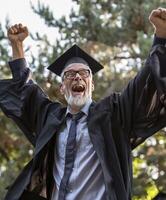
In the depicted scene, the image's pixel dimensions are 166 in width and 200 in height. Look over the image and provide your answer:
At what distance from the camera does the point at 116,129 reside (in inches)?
134

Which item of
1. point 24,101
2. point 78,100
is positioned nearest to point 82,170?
point 78,100

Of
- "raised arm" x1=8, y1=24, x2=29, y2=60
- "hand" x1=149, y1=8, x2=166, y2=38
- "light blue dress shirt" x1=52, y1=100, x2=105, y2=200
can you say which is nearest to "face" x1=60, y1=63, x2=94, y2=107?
"light blue dress shirt" x1=52, y1=100, x2=105, y2=200

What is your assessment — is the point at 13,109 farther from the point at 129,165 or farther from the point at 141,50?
the point at 141,50

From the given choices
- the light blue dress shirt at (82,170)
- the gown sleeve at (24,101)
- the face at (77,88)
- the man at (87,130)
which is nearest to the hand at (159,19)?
the man at (87,130)

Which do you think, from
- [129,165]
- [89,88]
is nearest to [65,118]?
[89,88]

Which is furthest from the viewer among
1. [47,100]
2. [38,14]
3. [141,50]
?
[38,14]

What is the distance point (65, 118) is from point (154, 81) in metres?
0.61

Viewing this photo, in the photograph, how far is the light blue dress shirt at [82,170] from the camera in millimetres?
3285

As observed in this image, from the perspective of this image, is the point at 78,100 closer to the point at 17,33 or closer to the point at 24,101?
the point at 24,101

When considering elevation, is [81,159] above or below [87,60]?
below

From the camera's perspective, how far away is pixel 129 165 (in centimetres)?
336

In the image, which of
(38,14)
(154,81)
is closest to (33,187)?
(154,81)

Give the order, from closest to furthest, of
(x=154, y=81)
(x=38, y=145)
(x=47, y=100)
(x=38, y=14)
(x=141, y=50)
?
1. (x=154, y=81)
2. (x=38, y=145)
3. (x=47, y=100)
4. (x=141, y=50)
5. (x=38, y=14)

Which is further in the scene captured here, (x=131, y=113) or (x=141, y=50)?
(x=141, y=50)
